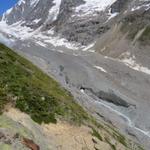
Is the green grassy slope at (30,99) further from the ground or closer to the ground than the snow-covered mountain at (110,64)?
further from the ground

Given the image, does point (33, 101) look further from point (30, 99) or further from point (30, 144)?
point (30, 144)

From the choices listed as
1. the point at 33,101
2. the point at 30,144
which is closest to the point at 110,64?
the point at 33,101

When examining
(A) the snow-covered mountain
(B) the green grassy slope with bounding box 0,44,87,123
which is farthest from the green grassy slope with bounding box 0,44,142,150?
(A) the snow-covered mountain

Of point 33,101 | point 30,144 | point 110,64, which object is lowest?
point 110,64

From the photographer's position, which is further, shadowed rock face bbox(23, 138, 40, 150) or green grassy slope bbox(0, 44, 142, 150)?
green grassy slope bbox(0, 44, 142, 150)

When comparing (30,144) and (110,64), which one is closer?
(30,144)

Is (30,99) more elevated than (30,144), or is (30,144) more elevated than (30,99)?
(30,99)

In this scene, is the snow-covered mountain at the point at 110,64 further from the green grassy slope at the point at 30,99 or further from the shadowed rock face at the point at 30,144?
the shadowed rock face at the point at 30,144

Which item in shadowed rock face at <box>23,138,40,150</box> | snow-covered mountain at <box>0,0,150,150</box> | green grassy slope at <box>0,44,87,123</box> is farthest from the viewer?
snow-covered mountain at <box>0,0,150,150</box>

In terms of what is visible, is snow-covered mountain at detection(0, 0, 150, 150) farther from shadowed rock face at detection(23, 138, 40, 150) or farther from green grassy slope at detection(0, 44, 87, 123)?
shadowed rock face at detection(23, 138, 40, 150)

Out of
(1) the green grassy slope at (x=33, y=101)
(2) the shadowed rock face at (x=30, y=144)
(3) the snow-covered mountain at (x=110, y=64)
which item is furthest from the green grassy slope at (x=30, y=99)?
(3) the snow-covered mountain at (x=110, y=64)

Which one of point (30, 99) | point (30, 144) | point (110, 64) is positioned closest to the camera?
point (30, 144)

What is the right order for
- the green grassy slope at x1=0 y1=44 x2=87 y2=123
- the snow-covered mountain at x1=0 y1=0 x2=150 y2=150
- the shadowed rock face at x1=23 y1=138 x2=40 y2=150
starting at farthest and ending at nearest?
the snow-covered mountain at x1=0 y1=0 x2=150 y2=150 → the green grassy slope at x1=0 y1=44 x2=87 y2=123 → the shadowed rock face at x1=23 y1=138 x2=40 y2=150

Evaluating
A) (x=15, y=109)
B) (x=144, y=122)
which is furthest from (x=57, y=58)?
(x=15, y=109)
